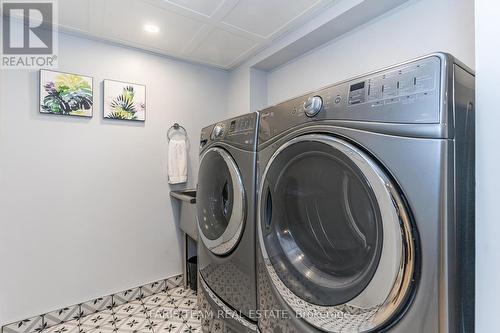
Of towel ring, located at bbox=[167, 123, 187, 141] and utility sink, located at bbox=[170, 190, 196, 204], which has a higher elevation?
towel ring, located at bbox=[167, 123, 187, 141]

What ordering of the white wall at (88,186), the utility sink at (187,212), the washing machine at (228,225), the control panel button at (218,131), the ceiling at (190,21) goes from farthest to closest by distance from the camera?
the utility sink at (187,212) < the white wall at (88,186) < the ceiling at (190,21) < the control panel button at (218,131) < the washing machine at (228,225)

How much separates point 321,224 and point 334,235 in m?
0.06

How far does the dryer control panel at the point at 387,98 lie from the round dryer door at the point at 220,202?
46 centimetres

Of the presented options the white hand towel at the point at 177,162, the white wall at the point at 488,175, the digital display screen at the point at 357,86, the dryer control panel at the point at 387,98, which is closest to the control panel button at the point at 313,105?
the dryer control panel at the point at 387,98

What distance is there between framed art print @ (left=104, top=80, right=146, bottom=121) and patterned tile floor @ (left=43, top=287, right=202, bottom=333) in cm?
146

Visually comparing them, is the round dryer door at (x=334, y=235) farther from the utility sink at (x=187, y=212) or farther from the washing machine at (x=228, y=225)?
the utility sink at (x=187, y=212)

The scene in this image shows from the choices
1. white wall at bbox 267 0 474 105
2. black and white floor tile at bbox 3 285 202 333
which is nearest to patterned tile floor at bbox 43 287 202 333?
black and white floor tile at bbox 3 285 202 333

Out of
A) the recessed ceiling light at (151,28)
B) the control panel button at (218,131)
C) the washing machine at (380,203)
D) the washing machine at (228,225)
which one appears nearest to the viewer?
the washing machine at (380,203)

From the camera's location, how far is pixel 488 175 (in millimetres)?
680

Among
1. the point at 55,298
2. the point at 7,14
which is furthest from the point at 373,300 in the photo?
the point at 7,14

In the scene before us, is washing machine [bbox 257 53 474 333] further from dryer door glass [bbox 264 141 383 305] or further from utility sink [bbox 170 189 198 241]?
utility sink [bbox 170 189 198 241]

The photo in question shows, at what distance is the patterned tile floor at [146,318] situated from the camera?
5.44ft

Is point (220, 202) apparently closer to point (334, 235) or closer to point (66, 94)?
point (334, 235)

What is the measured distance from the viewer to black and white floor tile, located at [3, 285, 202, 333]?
165 centimetres
